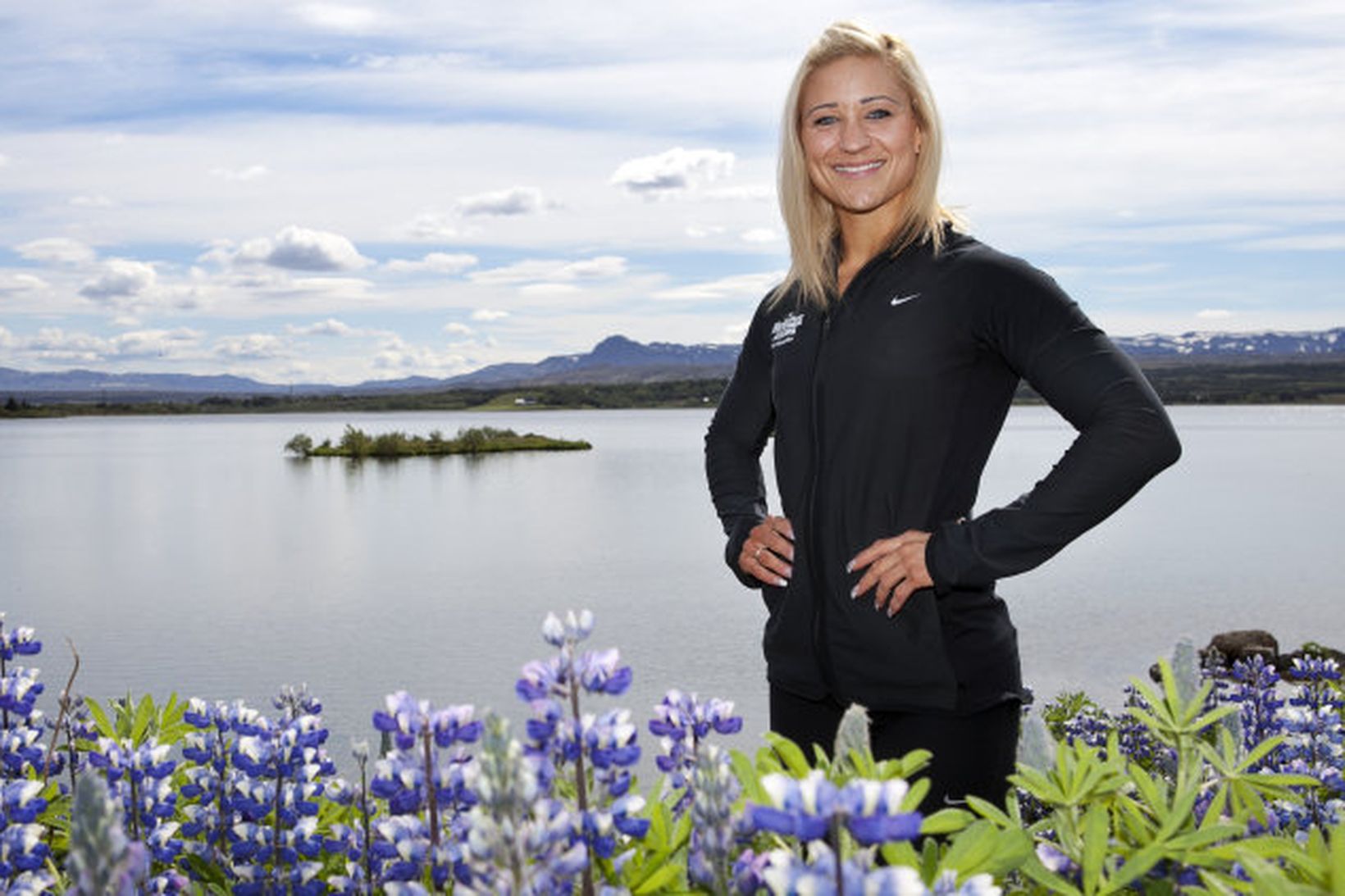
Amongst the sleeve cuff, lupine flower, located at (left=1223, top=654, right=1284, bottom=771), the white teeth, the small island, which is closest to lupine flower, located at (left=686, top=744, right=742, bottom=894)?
the sleeve cuff

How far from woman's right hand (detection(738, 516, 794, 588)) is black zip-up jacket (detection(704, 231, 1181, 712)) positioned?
1.2 inches

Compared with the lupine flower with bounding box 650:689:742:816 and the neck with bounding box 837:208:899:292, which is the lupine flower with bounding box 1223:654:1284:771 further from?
the lupine flower with bounding box 650:689:742:816

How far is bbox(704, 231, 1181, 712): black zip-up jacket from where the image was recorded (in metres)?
3.08

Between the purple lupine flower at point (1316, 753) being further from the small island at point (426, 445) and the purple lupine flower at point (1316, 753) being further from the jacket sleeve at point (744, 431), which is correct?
the small island at point (426, 445)

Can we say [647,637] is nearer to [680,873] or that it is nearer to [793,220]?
A: [793,220]

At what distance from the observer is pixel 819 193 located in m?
3.78

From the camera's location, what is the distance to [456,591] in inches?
1110

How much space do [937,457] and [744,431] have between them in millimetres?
971

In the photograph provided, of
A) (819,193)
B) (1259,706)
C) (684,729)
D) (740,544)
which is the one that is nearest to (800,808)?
(684,729)

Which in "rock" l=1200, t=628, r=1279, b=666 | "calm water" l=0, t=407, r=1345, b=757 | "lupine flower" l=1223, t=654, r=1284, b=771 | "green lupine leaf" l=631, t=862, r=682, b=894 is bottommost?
"calm water" l=0, t=407, r=1345, b=757

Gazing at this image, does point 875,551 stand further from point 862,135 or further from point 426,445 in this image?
point 426,445

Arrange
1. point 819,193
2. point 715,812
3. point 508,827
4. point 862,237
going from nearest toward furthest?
1. point 508,827
2. point 715,812
3. point 862,237
4. point 819,193

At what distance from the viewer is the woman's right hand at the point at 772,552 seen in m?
3.46

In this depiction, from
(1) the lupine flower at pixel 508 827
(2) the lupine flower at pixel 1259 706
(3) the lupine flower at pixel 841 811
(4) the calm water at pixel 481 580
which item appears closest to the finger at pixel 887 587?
(1) the lupine flower at pixel 508 827
